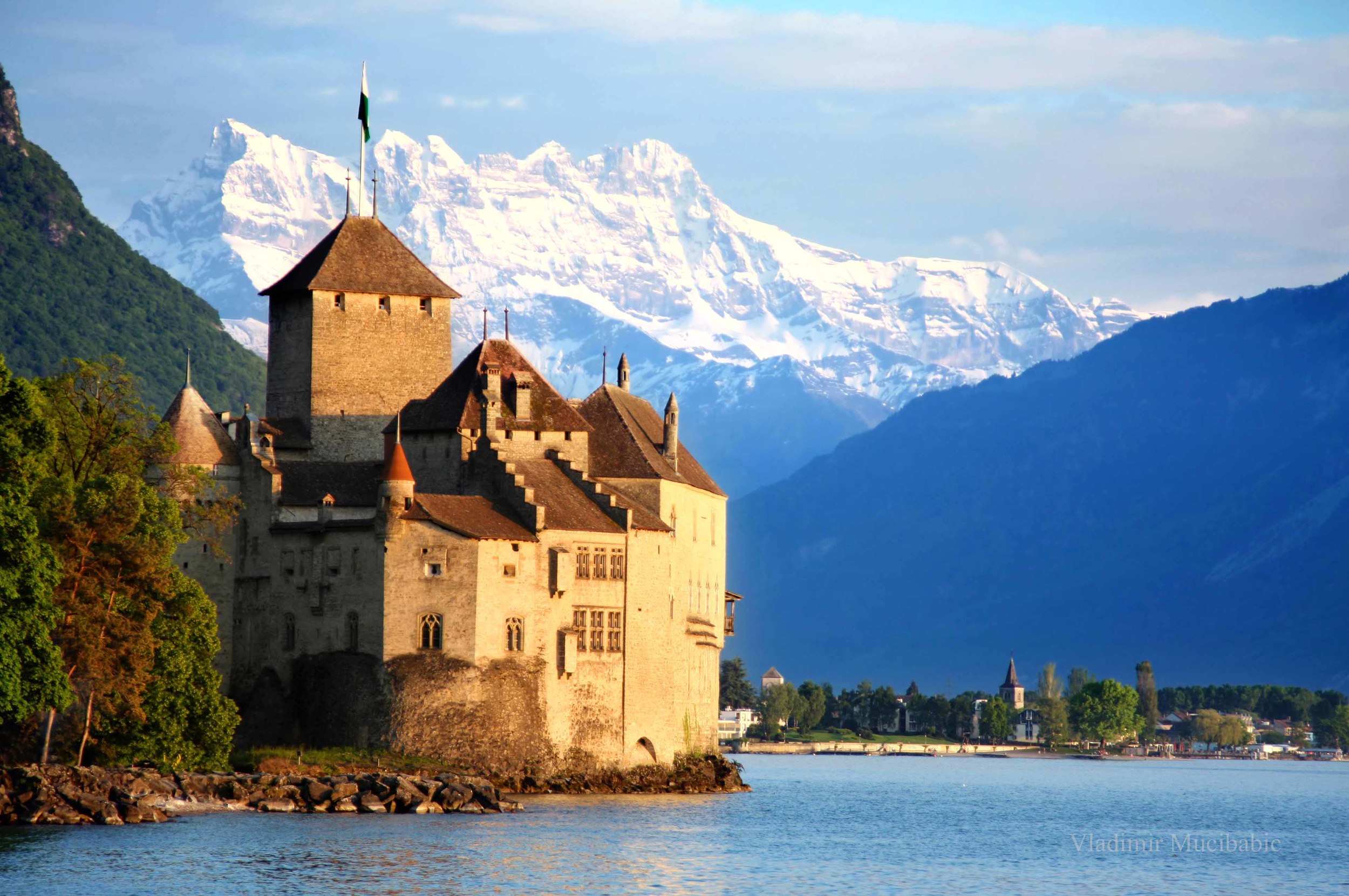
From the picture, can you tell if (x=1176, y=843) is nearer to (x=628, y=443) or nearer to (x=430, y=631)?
(x=628, y=443)

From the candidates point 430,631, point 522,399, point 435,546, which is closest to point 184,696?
point 430,631

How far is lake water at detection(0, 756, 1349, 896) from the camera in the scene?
5350 centimetres

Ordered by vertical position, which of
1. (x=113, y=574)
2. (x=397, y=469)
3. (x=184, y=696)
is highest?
(x=397, y=469)

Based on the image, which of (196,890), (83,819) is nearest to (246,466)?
(83,819)

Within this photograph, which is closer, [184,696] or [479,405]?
[184,696]

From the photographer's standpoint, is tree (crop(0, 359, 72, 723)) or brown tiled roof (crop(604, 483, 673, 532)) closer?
tree (crop(0, 359, 72, 723))

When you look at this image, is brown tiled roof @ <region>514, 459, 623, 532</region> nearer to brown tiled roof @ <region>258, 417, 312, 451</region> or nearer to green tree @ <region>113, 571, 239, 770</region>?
brown tiled roof @ <region>258, 417, 312, 451</region>

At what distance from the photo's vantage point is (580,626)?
7888 centimetres

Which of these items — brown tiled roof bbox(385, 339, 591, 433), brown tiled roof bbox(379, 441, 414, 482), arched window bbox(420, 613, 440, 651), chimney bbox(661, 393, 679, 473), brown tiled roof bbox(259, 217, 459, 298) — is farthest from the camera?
chimney bbox(661, 393, 679, 473)

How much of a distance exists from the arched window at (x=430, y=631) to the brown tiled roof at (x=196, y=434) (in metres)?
12.5

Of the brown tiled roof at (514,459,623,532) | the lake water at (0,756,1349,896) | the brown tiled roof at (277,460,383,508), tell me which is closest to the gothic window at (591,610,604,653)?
the brown tiled roof at (514,459,623,532)

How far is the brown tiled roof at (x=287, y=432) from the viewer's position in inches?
3332

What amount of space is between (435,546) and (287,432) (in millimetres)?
14769

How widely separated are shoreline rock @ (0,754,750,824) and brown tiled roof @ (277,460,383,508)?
41.7ft
